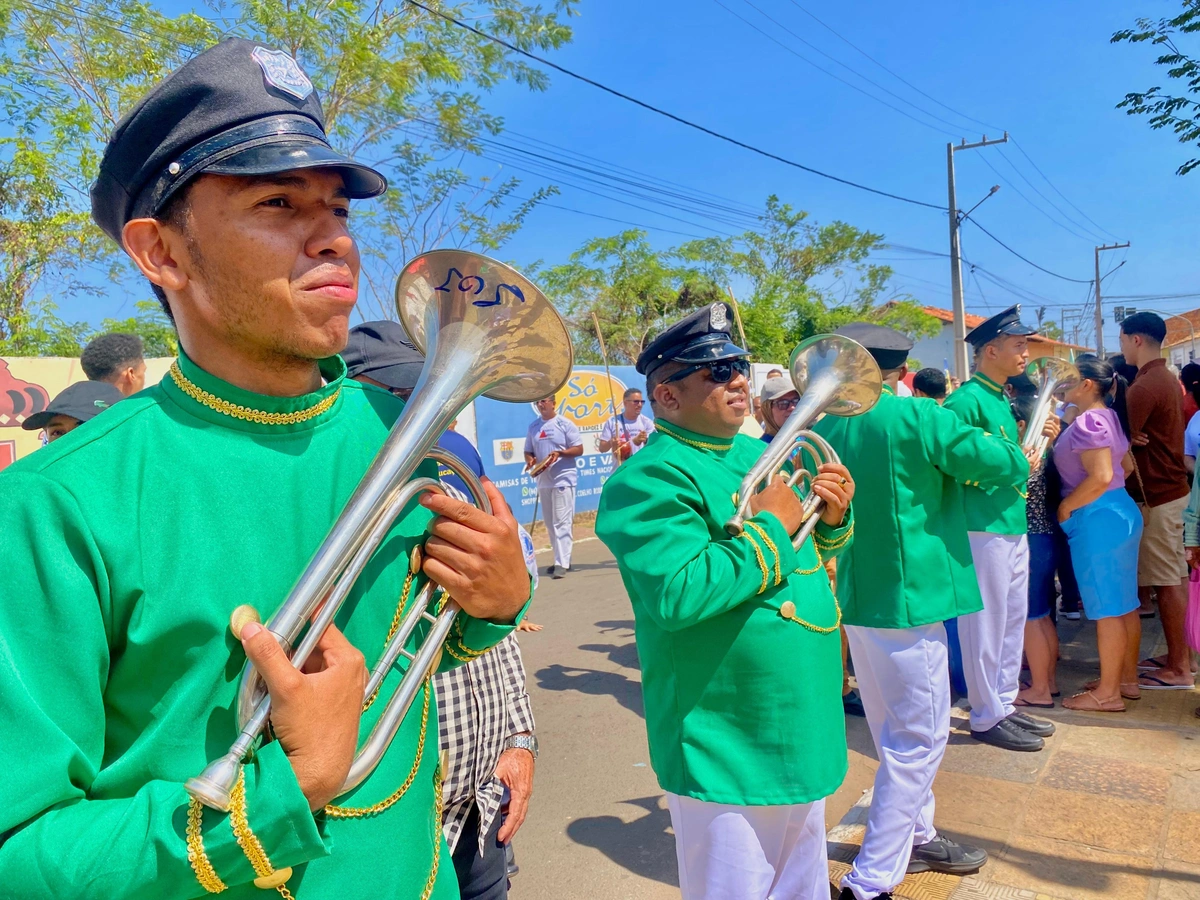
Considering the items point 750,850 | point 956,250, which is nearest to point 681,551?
point 750,850

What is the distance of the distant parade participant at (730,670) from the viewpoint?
2.13m

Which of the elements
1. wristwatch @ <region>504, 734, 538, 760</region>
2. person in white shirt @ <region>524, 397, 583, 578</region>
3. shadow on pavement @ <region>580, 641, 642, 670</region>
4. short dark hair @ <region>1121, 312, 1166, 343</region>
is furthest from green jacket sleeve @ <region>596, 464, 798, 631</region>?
person in white shirt @ <region>524, 397, 583, 578</region>

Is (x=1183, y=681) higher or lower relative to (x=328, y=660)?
Answer: lower

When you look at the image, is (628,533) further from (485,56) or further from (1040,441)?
(485,56)

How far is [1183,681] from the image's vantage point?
5.06 m

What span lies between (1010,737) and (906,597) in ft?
5.98

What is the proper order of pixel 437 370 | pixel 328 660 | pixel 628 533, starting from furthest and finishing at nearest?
1. pixel 628 533
2. pixel 437 370
3. pixel 328 660

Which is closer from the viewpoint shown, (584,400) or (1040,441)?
(1040,441)

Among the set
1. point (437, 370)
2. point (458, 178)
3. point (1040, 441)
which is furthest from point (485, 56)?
point (437, 370)

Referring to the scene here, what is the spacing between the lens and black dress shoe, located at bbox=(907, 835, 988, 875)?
125 inches

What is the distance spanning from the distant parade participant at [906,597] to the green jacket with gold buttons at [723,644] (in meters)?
0.93

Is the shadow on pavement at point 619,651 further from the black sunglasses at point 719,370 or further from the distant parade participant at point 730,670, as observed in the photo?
the black sunglasses at point 719,370

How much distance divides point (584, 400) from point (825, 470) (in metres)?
10.8

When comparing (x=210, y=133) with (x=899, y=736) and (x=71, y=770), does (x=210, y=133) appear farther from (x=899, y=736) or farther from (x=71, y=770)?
(x=899, y=736)
